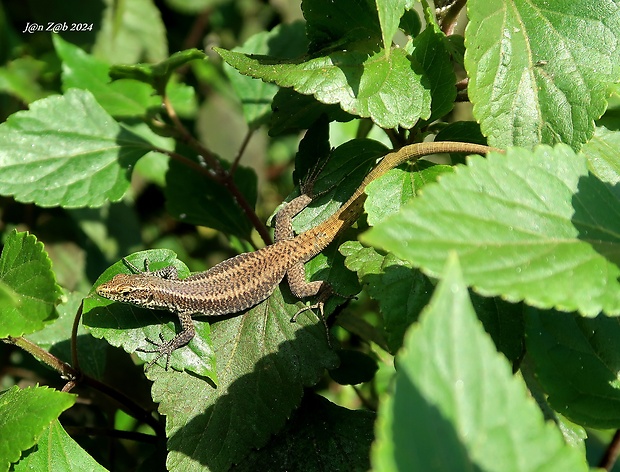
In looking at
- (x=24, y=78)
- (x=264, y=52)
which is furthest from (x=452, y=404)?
(x=24, y=78)

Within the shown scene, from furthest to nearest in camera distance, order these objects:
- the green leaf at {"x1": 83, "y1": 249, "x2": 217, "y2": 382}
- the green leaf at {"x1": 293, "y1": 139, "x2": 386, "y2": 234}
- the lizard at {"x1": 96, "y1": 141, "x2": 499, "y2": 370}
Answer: the green leaf at {"x1": 293, "y1": 139, "x2": 386, "y2": 234}, the lizard at {"x1": 96, "y1": 141, "x2": 499, "y2": 370}, the green leaf at {"x1": 83, "y1": 249, "x2": 217, "y2": 382}

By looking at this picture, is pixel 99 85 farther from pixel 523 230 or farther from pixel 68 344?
pixel 523 230

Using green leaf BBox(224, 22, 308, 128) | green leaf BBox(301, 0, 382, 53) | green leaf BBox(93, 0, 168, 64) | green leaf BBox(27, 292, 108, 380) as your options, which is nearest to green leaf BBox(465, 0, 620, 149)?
green leaf BBox(301, 0, 382, 53)

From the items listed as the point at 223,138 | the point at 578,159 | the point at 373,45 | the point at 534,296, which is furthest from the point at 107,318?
the point at 223,138

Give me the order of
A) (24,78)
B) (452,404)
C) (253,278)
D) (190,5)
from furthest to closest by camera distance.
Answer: (190,5), (24,78), (253,278), (452,404)

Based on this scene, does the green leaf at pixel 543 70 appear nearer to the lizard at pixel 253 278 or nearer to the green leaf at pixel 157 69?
the lizard at pixel 253 278

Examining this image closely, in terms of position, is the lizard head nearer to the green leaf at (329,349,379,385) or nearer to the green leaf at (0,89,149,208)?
the green leaf at (0,89,149,208)

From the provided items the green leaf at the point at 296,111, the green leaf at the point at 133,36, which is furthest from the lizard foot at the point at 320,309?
the green leaf at the point at 133,36
